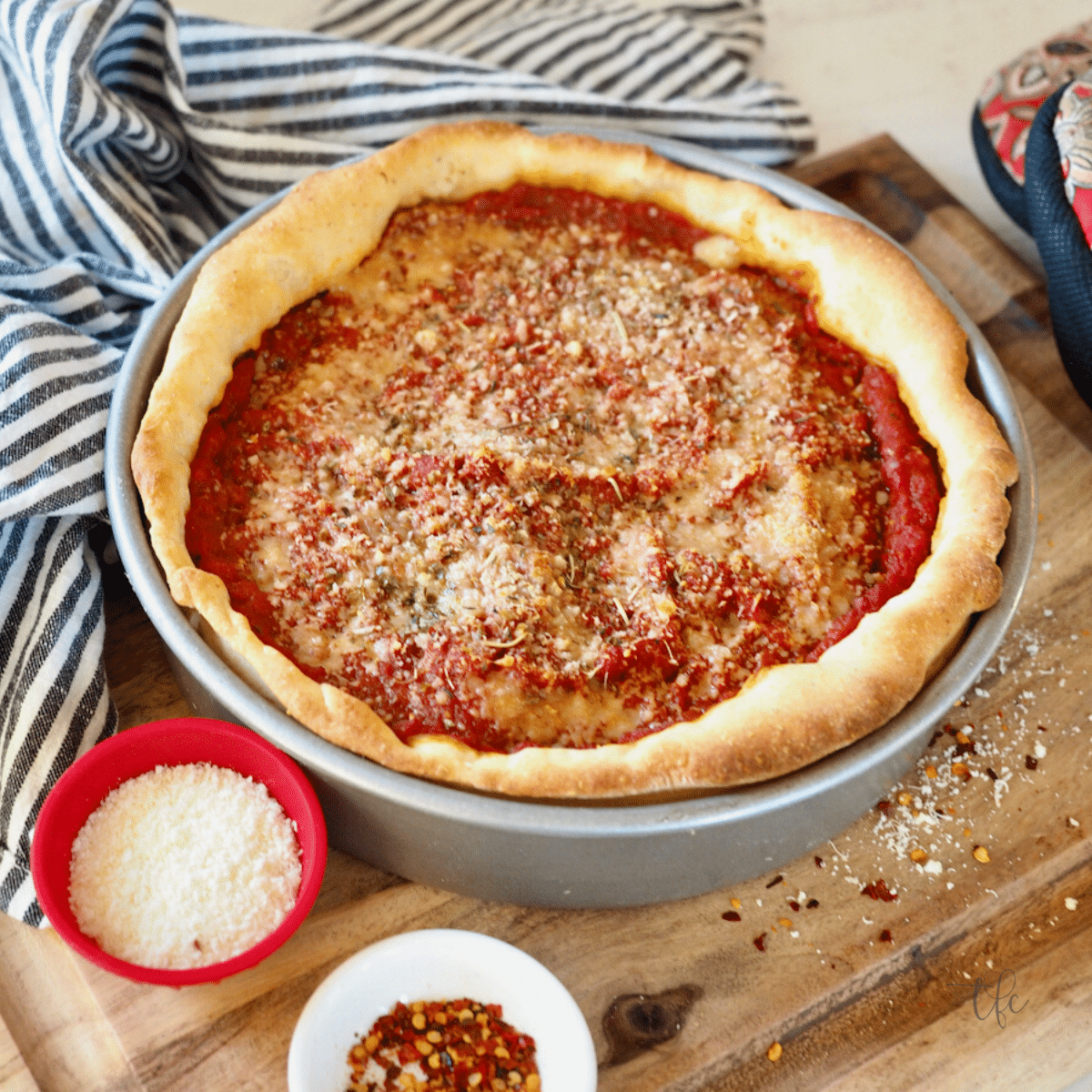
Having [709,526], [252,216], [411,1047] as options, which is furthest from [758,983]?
[252,216]

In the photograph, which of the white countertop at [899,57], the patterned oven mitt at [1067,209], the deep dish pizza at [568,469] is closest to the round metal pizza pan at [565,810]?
the deep dish pizza at [568,469]

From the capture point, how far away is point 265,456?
2.53 meters

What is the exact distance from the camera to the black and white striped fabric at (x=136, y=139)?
2424mm

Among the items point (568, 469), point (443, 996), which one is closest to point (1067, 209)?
point (568, 469)

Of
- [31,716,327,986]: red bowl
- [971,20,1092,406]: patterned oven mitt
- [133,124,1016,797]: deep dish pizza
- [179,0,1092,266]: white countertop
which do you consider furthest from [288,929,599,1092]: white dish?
[179,0,1092,266]: white countertop

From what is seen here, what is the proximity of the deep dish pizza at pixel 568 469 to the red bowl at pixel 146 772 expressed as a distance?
0.48ft

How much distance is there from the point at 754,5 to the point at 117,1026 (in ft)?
11.3

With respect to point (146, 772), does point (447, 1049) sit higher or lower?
lower

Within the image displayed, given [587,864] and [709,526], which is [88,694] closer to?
[587,864]

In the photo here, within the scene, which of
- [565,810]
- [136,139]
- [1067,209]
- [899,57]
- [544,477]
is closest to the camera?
[565,810]

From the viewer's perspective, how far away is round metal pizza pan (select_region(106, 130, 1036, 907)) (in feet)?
6.65

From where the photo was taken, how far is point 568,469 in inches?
98.8

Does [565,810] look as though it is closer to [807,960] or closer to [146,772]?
[807,960]

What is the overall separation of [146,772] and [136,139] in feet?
5.42
